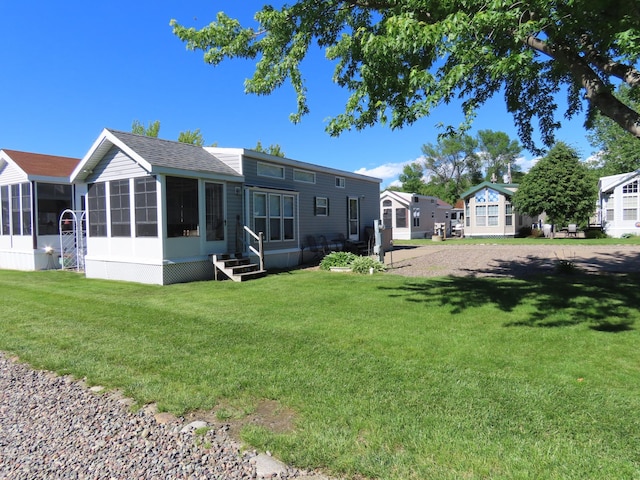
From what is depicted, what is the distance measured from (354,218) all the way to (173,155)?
977cm

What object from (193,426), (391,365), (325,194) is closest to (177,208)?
(325,194)

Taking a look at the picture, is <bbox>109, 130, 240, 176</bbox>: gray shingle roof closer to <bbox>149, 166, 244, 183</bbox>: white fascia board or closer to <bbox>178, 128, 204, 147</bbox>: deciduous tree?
<bbox>149, 166, 244, 183</bbox>: white fascia board

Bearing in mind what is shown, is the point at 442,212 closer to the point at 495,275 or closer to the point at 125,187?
the point at 495,275

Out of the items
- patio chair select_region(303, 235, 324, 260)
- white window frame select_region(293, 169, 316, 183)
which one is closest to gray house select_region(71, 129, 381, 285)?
white window frame select_region(293, 169, 316, 183)

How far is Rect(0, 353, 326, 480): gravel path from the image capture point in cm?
260

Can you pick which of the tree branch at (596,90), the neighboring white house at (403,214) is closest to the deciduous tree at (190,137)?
the neighboring white house at (403,214)

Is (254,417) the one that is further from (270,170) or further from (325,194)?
(325,194)

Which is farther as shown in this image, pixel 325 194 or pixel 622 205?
pixel 622 205

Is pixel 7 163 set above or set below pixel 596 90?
above

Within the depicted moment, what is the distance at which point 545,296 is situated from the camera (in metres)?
7.91

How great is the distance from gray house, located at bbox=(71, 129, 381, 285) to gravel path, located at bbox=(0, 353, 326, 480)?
7.07m

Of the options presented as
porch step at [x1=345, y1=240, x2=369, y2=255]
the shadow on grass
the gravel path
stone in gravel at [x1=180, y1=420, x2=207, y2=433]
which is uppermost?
porch step at [x1=345, y1=240, x2=369, y2=255]

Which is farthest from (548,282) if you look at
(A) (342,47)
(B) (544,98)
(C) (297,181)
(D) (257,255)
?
(C) (297,181)

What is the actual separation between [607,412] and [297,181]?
1296 cm
